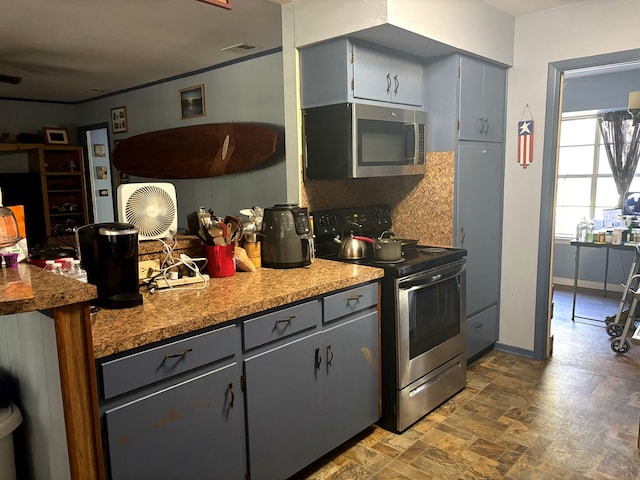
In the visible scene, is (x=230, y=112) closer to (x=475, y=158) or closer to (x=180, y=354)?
(x=475, y=158)

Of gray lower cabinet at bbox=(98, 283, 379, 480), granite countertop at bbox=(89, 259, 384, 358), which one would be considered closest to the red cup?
granite countertop at bbox=(89, 259, 384, 358)

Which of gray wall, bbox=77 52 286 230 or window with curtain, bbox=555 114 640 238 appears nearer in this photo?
gray wall, bbox=77 52 286 230

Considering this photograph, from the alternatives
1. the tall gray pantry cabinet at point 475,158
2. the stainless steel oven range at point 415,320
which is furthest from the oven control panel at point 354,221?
the tall gray pantry cabinet at point 475,158

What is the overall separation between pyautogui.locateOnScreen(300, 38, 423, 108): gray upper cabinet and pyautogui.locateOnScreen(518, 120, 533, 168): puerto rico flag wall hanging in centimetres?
109

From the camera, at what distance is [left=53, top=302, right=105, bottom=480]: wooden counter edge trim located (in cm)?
133

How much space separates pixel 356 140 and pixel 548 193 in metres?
1.64

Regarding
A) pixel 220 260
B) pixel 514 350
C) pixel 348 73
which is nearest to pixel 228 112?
pixel 348 73

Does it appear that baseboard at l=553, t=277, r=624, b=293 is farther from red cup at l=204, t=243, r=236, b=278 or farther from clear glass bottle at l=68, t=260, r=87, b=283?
clear glass bottle at l=68, t=260, r=87, b=283

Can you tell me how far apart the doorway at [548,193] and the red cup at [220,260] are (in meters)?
2.30

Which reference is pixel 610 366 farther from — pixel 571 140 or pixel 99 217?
pixel 99 217

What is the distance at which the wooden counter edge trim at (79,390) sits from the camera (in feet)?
4.37

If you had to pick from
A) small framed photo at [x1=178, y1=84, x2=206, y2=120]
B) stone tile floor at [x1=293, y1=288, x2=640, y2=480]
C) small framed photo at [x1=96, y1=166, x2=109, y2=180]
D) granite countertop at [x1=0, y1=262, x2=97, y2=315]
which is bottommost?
stone tile floor at [x1=293, y1=288, x2=640, y2=480]

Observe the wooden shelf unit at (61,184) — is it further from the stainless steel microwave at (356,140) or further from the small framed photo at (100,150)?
the stainless steel microwave at (356,140)

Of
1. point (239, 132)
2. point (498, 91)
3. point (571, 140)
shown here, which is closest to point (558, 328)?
point (498, 91)
